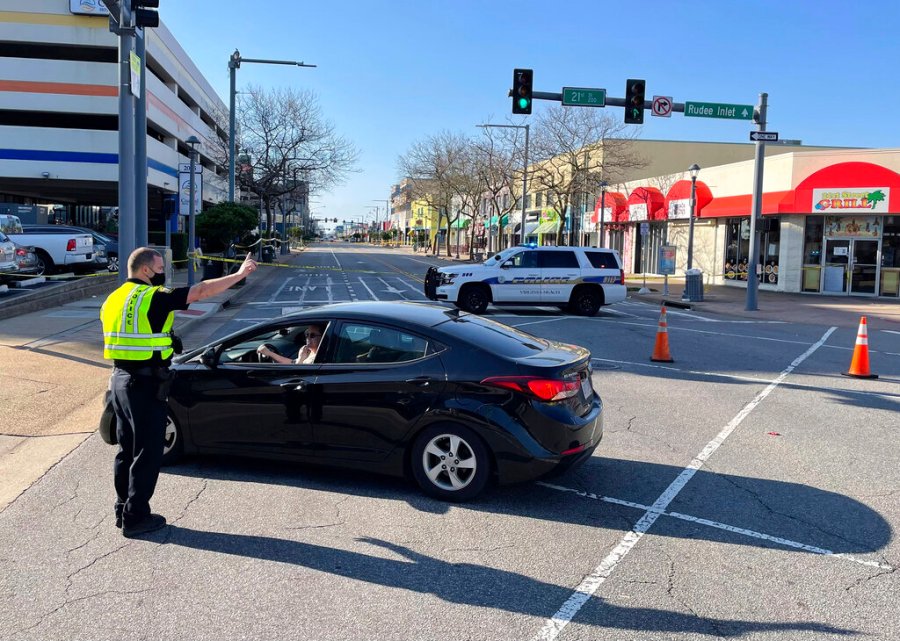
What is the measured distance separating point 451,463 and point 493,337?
3.63ft

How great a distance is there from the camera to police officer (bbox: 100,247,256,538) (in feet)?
16.4

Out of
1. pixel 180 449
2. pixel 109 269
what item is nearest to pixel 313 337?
pixel 180 449

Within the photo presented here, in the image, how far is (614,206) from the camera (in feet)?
144

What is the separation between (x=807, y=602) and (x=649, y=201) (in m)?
35.6

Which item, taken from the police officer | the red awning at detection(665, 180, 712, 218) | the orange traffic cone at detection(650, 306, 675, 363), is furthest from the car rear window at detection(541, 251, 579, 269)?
the police officer

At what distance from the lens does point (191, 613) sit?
407 cm

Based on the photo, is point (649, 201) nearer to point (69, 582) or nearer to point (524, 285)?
point (524, 285)

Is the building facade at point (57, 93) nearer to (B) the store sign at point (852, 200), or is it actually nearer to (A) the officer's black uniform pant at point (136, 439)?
(B) the store sign at point (852, 200)

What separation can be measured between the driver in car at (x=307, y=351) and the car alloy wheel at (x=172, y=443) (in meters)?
0.94

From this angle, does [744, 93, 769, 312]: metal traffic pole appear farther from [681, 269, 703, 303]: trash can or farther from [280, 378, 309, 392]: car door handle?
[280, 378, 309, 392]: car door handle

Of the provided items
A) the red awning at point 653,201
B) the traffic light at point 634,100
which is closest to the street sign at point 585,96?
the traffic light at point 634,100

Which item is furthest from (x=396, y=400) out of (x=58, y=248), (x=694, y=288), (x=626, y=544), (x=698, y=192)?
(x=698, y=192)

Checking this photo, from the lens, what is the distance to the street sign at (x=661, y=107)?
2156 centimetres

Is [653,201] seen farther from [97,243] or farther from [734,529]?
[734,529]
